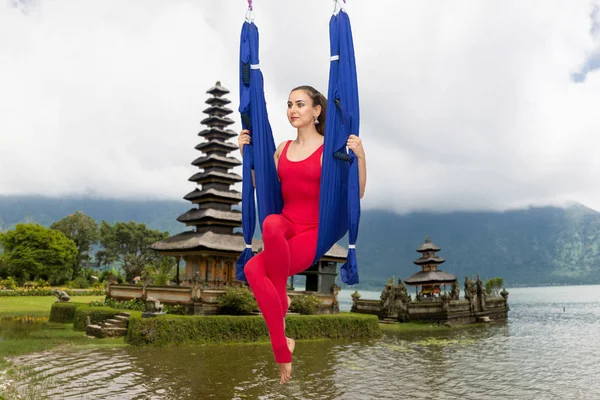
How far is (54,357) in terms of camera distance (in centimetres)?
1830

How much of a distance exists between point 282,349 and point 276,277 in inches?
24.2

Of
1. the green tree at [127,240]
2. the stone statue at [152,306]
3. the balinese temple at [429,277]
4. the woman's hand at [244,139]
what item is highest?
the green tree at [127,240]

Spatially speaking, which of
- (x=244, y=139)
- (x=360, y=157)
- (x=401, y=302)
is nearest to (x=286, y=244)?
(x=360, y=157)

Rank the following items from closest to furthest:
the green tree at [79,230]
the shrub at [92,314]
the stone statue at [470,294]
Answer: the shrub at [92,314] → the stone statue at [470,294] → the green tree at [79,230]

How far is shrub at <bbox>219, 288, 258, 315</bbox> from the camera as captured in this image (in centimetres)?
2512

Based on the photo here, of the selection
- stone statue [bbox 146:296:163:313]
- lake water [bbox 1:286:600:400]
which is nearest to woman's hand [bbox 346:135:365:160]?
lake water [bbox 1:286:600:400]

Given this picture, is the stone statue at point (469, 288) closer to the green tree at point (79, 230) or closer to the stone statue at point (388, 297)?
the stone statue at point (388, 297)

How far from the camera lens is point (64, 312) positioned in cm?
3105

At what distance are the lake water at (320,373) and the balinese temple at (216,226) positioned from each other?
9799mm

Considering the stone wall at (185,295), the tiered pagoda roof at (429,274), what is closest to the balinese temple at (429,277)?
the tiered pagoda roof at (429,274)

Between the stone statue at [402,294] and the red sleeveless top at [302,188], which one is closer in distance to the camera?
the red sleeveless top at [302,188]

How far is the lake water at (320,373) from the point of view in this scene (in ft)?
46.4

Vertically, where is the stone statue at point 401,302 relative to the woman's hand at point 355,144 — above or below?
below

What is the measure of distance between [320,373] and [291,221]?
1479cm
